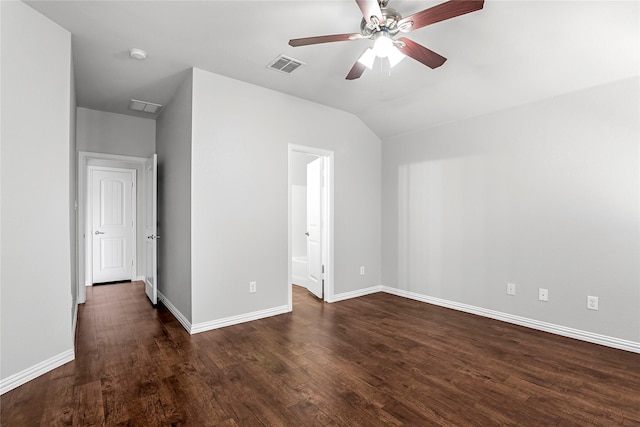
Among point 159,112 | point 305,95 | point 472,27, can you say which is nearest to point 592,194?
point 472,27

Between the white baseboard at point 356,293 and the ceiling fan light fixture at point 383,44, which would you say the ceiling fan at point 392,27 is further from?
the white baseboard at point 356,293

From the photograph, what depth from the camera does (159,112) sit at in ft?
15.5

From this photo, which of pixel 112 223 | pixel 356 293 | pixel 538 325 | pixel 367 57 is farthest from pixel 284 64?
pixel 112 223

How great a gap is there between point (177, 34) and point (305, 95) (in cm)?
168

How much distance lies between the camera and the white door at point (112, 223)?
5.92 m

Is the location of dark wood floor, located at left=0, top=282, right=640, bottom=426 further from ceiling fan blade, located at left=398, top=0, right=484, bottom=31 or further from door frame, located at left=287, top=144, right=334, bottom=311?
ceiling fan blade, located at left=398, top=0, right=484, bottom=31

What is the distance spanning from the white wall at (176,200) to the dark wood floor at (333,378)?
0.50m

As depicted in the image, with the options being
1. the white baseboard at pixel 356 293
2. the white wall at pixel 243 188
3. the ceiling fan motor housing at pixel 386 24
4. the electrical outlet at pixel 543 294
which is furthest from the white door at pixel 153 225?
the electrical outlet at pixel 543 294

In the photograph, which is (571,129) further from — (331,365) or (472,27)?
(331,365)

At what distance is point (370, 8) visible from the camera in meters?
1.96

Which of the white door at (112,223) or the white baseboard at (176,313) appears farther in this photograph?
the white door at (112,223)

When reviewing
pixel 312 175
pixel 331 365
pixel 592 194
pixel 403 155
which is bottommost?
pixel 331 365

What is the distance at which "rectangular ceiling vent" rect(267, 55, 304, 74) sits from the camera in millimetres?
3154

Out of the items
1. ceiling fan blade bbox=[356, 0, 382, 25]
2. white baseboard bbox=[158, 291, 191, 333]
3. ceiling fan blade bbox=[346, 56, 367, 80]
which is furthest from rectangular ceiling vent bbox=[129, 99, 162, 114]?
ceiling fan blade bbox=[356, 0, 382, 25]
